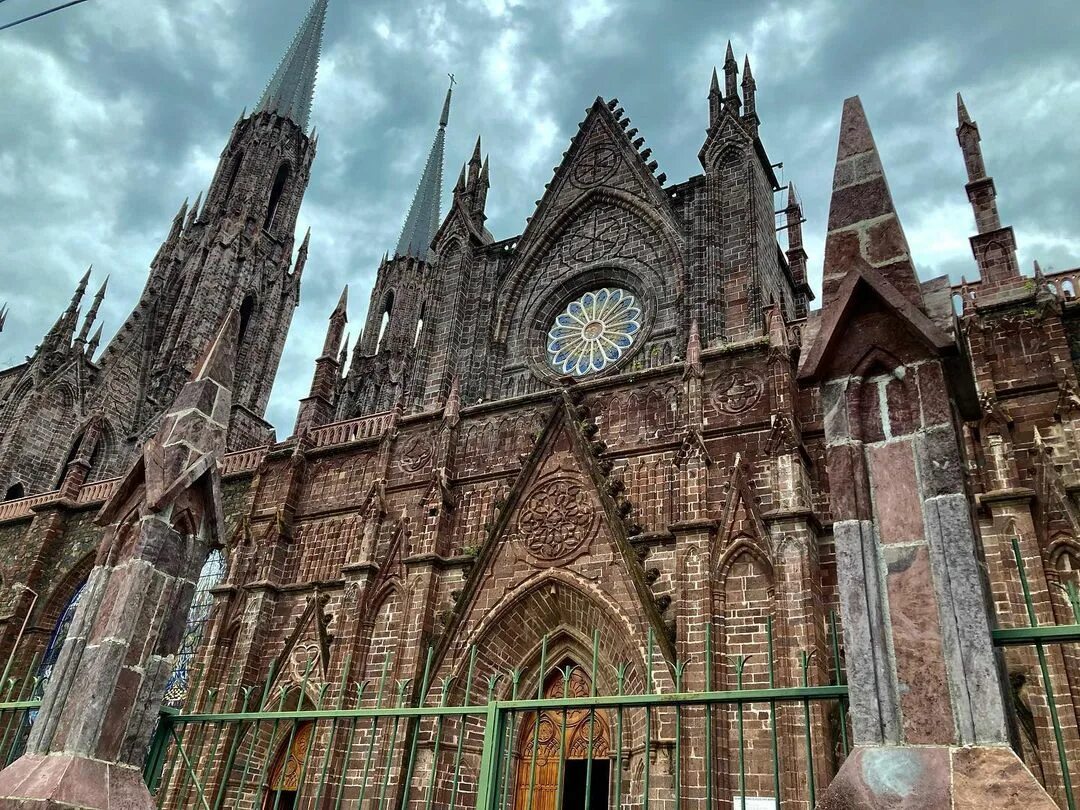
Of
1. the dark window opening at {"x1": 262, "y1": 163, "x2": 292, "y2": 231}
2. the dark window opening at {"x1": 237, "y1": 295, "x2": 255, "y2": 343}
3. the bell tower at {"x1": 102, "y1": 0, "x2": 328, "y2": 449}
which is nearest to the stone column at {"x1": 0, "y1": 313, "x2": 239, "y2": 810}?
the bell tower at {"x1": 102, "y1": 0, "x2": 328, "y2": 449}

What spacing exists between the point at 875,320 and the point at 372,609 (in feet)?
42.2

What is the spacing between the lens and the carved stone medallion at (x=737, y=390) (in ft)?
47.8

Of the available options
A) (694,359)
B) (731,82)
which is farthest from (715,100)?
(694,359)

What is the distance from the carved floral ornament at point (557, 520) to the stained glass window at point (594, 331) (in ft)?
15.2

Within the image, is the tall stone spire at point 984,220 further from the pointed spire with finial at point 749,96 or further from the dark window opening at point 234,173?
the dark window opening at point 234,173

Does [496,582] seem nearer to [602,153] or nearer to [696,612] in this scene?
[696,612]

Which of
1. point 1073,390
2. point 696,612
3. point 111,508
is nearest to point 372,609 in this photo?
point 696,612

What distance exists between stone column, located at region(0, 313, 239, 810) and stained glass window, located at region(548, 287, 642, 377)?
1300cm

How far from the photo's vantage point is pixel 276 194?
5100 cm

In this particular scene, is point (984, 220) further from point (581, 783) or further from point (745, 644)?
point (581, 783)

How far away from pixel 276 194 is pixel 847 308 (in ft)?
168

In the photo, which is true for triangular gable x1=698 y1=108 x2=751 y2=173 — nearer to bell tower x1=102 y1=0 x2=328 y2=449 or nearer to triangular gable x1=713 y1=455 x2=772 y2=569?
triangular gable x1=713 y1=455 x2=772 y2=569

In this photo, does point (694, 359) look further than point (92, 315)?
No

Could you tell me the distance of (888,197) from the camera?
5027 mm
